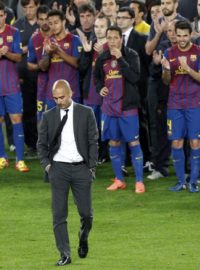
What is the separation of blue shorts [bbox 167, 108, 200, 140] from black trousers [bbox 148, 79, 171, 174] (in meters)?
1.28

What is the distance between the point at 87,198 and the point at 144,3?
7067 mm

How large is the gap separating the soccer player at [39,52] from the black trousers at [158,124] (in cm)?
176

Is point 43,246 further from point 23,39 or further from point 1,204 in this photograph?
point 23,39

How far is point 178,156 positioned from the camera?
50.5ft

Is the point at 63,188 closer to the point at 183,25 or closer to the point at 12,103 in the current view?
the point at 183,25

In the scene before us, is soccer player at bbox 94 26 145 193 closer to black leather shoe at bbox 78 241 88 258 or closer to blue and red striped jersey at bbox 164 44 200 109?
blue and red striped jersey at bbox 164 44 200 109

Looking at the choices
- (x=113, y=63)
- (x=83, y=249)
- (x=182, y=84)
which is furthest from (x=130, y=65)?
(x=83, y=249)

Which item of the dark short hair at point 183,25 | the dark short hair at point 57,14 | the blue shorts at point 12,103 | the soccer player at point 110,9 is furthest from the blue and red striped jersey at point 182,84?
the blue shorts at point 12,103

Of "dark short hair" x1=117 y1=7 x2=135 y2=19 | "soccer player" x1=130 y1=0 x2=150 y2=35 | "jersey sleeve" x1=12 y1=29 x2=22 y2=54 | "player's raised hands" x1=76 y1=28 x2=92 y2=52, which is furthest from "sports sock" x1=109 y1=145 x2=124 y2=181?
"jersey sleeve" x1=12 y1=29 x2=22 y2=54

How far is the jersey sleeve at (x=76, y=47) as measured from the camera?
16.7 m

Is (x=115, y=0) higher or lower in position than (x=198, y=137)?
higher

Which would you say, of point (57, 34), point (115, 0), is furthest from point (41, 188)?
point (115, 0)

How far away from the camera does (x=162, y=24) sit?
1606 centimetres

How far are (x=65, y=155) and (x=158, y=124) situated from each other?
5.51 metres
